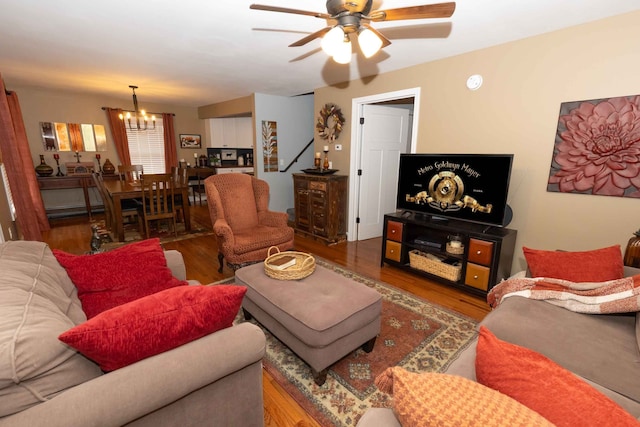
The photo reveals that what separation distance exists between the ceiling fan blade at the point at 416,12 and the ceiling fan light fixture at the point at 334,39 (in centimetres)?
18

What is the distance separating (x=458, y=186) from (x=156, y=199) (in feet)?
13.3

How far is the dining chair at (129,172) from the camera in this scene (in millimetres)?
5355

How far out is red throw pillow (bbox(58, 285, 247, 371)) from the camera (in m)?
0.83

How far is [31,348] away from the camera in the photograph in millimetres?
754

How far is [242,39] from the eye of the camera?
8.52 feet

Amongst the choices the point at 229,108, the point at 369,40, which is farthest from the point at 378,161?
the point at 229,108

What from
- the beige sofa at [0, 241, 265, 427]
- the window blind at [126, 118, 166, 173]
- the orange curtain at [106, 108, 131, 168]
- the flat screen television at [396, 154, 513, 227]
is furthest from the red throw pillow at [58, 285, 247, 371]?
the window blind at [126, 118, 166, 173]

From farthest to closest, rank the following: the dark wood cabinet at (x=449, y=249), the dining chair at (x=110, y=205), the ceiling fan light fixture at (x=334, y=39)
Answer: the dining chair at (x=110, y=205), the dark wood cabinet at (x=449, y=249), the ceiling fan light fixture at (x=334, y=39)

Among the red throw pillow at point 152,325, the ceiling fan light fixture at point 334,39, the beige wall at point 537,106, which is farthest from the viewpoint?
the beige wall at point 537,106

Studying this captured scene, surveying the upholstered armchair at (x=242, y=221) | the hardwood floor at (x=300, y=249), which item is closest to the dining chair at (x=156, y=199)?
the hardwood floor at (x=300, y=249)

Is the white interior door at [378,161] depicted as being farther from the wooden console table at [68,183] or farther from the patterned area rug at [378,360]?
the wooden console table at [68,183]

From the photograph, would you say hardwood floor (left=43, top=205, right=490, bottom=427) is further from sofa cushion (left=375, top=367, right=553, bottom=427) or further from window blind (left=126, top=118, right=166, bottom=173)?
window blind (left=126, top=118, right=166, bottom=173)

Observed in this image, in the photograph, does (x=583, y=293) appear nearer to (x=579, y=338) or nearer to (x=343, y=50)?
(x=579, y=338)

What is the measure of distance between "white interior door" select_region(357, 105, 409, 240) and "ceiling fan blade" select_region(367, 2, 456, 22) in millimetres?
2413
